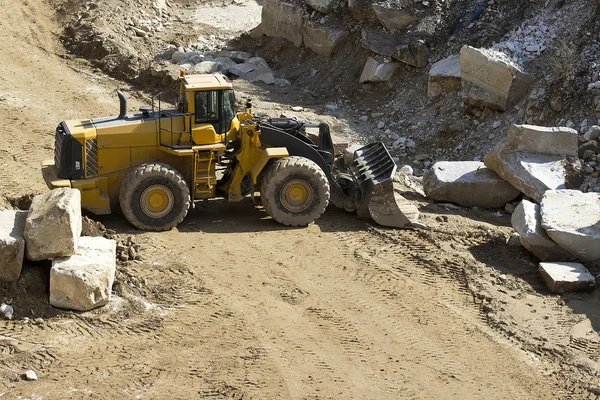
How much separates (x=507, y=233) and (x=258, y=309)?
4.67m

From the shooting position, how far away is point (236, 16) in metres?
26.3

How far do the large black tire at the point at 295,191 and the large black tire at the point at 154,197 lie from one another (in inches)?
48.8

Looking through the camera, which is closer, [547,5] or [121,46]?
[547,5]

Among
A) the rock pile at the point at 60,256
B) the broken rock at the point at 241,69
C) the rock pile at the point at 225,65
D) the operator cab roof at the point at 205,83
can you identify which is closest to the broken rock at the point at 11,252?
the rock pile at the point at 60,256

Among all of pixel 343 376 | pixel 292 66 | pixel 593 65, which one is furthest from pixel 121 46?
pixel 343 376

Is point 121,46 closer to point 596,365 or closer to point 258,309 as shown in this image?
point 258,309

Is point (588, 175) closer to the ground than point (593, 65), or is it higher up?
closer to the ground

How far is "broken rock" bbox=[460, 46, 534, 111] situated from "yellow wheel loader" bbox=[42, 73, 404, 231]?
184 inches

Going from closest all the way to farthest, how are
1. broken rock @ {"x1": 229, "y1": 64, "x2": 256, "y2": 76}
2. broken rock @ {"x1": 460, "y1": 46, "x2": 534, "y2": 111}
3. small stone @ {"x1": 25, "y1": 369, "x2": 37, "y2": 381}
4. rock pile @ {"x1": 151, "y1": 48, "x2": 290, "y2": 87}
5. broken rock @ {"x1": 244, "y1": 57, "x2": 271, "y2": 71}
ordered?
small stone @ {"x1": 25, "y1": 369, "x2": 37, "y2": 381}
broken rock @ {"x1": 460, "y1": 46, "x2": 534, "y2": 111}
rock pile @ {"x1": 151, "y1": 48, "x2": 290, "y2": 87}
broken rock @ {"x1": 229, "y1": 64, "x2": 256, "y2": 76}
broken rock @ {"x1": 244, "y1": 57, "x2": 271, "y2": 71}

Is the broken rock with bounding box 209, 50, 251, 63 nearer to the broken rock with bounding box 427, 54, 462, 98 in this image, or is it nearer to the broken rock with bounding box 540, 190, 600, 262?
the broken rock with bounding box 427, 54, 462, 98

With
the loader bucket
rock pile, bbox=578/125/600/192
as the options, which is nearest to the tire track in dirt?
the loader bucket

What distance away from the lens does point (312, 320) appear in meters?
10.7

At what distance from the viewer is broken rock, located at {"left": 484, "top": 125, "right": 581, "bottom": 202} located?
1427 cm

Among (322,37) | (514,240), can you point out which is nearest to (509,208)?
(514,240)
